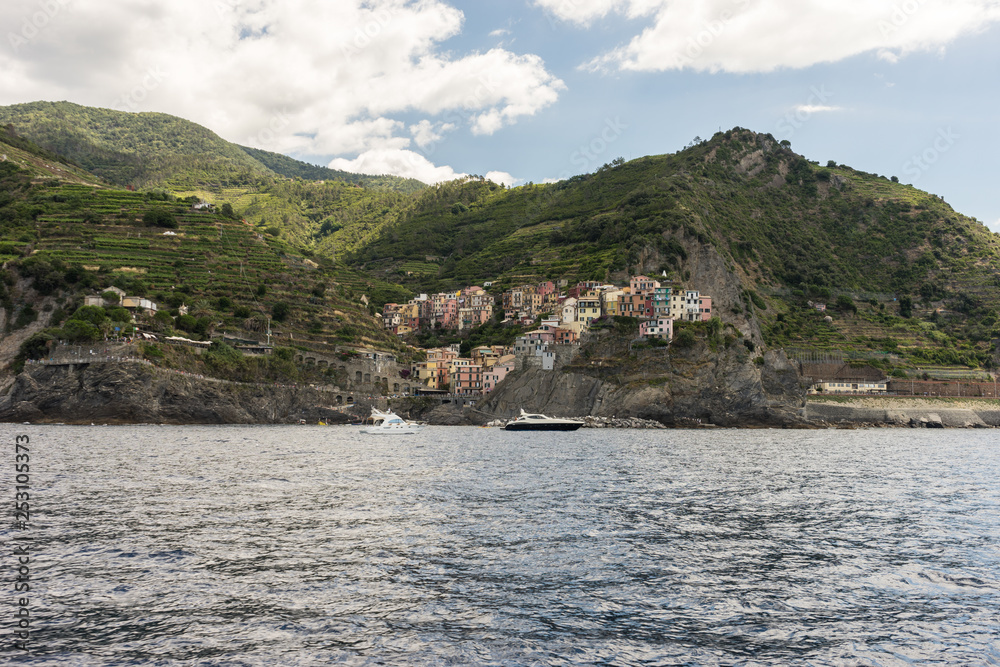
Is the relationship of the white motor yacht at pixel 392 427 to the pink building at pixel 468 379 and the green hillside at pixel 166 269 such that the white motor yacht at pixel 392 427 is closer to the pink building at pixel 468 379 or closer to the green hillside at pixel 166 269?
the pink building at pixel 468 379

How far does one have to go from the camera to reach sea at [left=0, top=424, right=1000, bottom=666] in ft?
42.8

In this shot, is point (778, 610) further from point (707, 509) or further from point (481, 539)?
point (707, 509)

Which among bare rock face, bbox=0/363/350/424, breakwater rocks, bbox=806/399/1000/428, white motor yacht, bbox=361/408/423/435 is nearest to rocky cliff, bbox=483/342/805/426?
breakwater rocks, bbox=806/399/1000/428

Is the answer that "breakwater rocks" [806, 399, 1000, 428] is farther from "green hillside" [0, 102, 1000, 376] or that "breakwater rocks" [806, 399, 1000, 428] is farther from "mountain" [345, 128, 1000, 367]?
"mountain" [345, 128, 1000, 367]

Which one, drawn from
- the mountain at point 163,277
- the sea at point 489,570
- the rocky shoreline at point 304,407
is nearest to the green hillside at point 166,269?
the mountain at point 163,277

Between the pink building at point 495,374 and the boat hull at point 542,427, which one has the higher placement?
the pink building at point 495,374

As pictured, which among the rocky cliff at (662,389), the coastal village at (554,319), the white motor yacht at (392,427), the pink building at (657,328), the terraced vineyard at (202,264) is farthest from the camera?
the coastal village at (554,319)

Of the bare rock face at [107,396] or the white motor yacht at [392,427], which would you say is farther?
the white motor yacht at [392,427]

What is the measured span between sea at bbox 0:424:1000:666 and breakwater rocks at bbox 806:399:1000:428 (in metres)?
93.5

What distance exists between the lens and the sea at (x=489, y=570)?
1305 centimetres

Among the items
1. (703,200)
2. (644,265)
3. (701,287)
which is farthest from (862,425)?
(703,200)

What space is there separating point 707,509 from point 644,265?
389ft

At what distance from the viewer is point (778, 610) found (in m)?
15.6

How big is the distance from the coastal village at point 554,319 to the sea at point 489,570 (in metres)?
81.9
